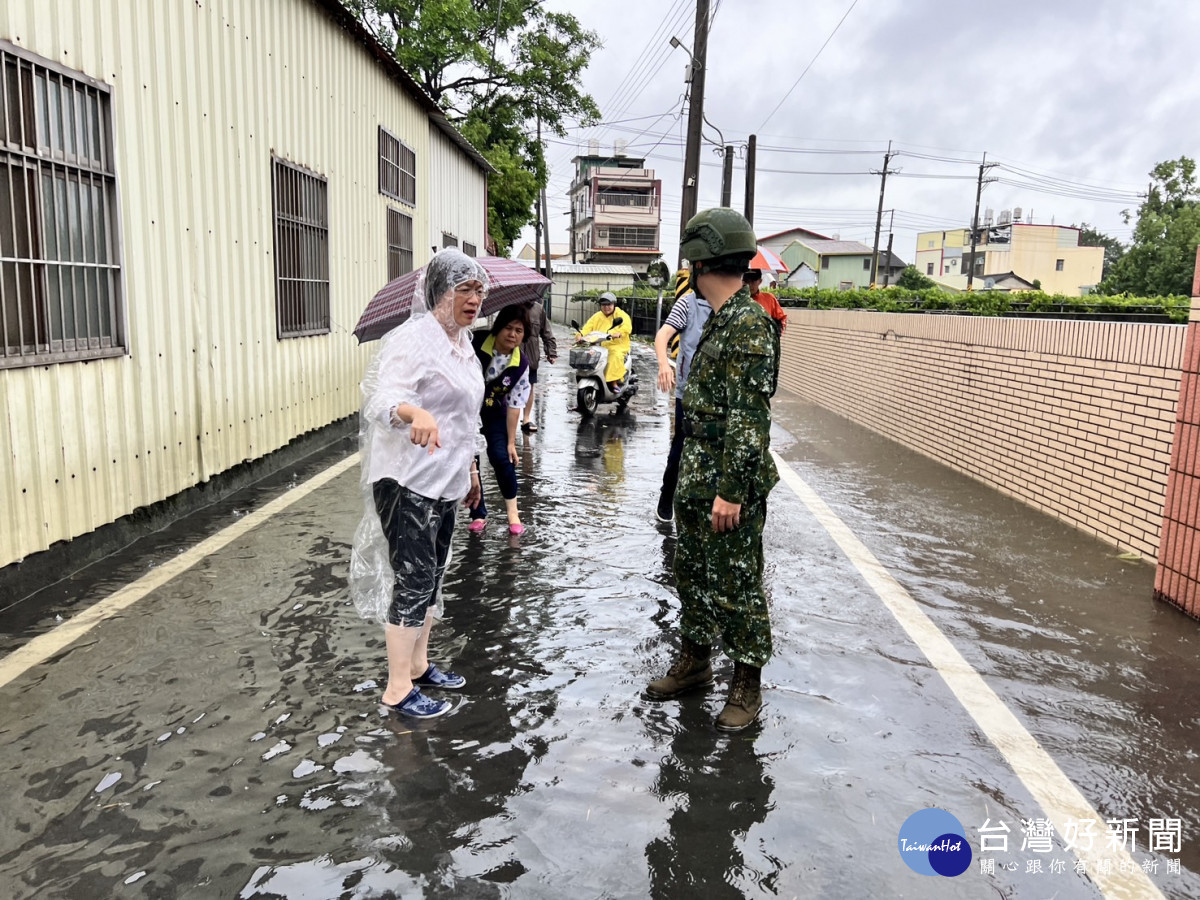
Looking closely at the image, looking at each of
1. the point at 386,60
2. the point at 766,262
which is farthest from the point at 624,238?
the point at 766,262

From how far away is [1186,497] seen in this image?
4684 millimetres

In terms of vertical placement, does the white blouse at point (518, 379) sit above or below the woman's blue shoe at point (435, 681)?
above

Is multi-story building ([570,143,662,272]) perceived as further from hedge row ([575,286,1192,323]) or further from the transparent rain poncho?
the transparent rain poncho

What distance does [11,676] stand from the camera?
367 cm

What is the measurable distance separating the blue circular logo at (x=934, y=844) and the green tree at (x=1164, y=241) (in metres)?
48.9

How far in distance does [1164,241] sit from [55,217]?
57349 millimetres

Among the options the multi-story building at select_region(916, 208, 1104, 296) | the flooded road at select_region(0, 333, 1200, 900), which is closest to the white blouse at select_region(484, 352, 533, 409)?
the flooded road at select_region(0, 333, 1200, 900)

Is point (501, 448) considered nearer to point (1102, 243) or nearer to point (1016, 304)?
point (1016, 304)

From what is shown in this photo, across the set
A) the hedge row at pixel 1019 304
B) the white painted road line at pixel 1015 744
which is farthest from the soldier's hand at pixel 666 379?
the hedge row at pixel 1019 304

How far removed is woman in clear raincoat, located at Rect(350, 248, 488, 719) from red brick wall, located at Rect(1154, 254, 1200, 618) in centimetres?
366

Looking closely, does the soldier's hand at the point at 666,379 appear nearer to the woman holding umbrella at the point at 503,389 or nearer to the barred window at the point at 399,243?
the woman holding umbrella at the point at 503,389

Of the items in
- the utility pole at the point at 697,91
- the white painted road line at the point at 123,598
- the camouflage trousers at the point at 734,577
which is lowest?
the white painted road line at the point at 123,598

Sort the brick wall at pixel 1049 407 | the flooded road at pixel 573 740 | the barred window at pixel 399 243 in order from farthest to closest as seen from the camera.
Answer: the barred window at pixel 399 243 → the brick wall at pixel 1049 407 → the flooded road at pixel 573 740

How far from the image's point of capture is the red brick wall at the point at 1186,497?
4.61 m
